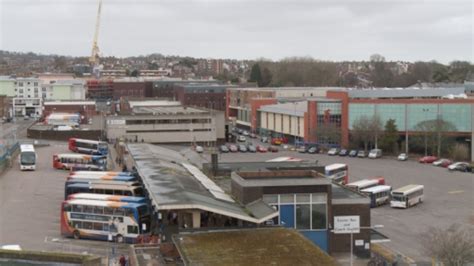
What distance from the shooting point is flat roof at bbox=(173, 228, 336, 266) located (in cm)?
939

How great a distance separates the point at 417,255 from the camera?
13906 millimetres

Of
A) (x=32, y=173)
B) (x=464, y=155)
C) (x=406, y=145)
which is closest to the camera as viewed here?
(x=32, y=173)

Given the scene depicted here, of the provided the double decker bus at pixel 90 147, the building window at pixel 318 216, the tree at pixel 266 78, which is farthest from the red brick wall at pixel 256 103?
the building window at pixel 318 216

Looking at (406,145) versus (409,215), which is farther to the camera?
(406,145)

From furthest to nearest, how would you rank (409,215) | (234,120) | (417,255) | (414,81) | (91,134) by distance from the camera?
1. (414,81)
2. (234,120)
3. (91,134)
4. (409,215)
5. (417,255)

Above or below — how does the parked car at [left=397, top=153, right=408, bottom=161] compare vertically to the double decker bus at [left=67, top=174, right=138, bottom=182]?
below

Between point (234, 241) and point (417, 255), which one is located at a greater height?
point (234, 241)

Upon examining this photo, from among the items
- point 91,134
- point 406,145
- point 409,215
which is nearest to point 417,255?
point 409,215

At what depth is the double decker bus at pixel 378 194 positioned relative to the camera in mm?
19828

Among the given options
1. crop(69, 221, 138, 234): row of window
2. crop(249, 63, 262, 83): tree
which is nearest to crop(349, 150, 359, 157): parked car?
crop(69, 221, 138, 234): row of window

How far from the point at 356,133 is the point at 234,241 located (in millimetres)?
24307

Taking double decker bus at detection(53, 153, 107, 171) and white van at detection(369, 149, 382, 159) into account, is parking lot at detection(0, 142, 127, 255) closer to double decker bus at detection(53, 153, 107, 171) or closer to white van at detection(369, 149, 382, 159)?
double decker bus at detection(53, 153, 107, 171)

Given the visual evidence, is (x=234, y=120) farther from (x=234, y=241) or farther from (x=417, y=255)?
(x=234, y=241)

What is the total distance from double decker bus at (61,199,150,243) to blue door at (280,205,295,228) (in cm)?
329
